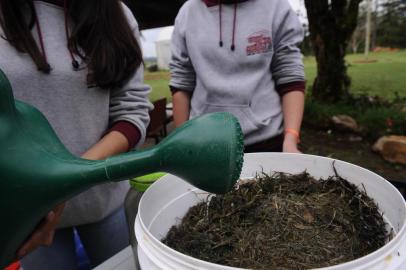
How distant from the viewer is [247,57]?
1081 mm

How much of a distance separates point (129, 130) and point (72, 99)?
179mm

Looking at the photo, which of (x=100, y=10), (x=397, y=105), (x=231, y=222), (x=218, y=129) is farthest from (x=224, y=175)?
(x=397, y=105)

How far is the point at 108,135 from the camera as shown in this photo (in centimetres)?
93

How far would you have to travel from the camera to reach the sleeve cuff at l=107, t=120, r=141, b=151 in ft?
3.12

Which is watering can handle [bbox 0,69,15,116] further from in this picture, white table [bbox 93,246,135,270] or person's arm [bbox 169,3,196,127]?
person's arm [bbox 169,3,196,127]

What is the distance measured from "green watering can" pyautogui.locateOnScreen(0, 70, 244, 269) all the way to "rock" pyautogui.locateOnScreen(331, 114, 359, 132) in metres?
4.59

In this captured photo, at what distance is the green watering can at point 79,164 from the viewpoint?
0.41 meters

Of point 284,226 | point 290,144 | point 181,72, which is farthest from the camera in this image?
point 181,72

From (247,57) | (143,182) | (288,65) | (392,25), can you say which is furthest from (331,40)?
(143,182)

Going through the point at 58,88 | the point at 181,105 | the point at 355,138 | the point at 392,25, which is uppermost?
the point at 392,25

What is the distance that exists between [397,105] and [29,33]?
4818mm

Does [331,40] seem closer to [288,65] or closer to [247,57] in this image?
[288,65]

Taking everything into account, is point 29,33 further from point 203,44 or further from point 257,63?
point 257,63

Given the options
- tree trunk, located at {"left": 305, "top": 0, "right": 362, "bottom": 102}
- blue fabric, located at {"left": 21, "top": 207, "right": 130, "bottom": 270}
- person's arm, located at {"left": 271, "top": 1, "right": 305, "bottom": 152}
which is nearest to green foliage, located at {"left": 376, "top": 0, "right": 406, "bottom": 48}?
tree trunk, located at {"left": 305, "top": 0, "right": 362, "bottom": 102}
